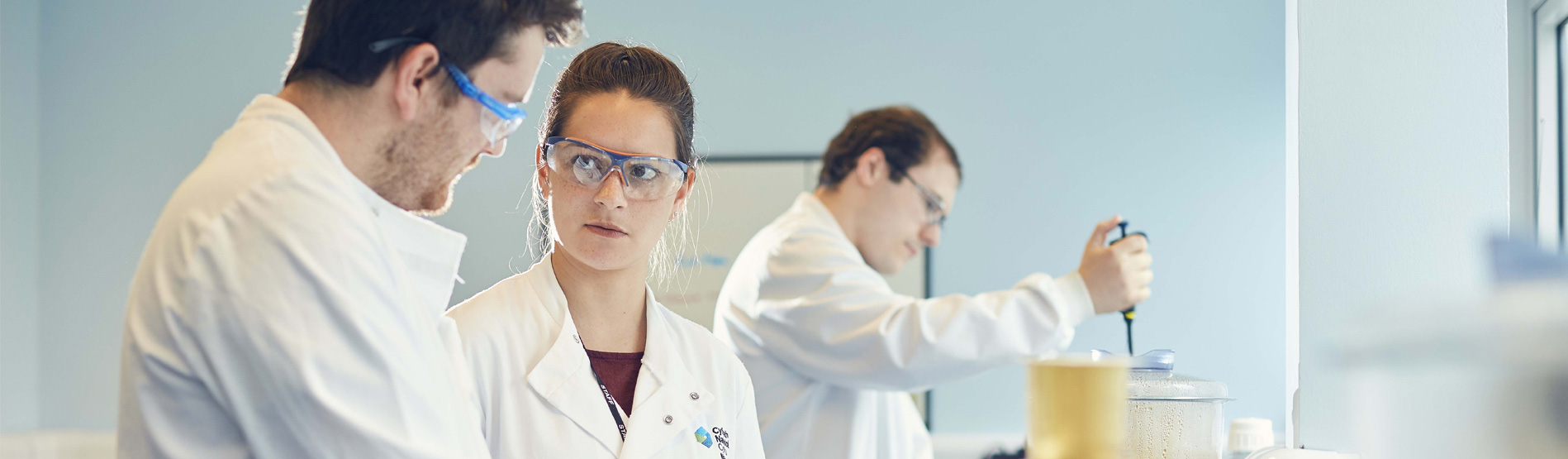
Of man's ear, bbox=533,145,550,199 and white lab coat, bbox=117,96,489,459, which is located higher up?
man's ear, bbox=533,145,550,199

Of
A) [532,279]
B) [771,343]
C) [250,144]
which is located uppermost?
[250,144]

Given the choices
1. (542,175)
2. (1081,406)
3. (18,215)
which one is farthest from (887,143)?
(18,215)

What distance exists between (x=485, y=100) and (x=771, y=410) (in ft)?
3.54

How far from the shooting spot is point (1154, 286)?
10.5ft

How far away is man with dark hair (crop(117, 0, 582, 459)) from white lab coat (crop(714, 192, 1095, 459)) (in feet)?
3.25

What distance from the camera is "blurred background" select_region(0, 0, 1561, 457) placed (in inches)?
125

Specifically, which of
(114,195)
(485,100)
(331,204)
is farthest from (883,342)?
(114,195)

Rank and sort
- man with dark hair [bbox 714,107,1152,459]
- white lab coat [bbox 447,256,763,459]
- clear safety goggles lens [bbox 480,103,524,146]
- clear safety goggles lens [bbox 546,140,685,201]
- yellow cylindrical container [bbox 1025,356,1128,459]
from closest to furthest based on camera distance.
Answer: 1. yellow cylindrical container [bbox 1025,356,1128,459]
2. clear safety goggles lens [bbox 480,103,524,146]
3. white lab coat [bbox 447,256,763,459]
4. clear safety goggles lens [bbox 546,140,685,201]
5. man with dark hair [bbox 714,107,1152,459]

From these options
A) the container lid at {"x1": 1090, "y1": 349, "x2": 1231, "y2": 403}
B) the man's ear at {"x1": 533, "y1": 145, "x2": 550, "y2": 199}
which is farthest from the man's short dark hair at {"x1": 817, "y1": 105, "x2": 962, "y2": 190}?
the container lid at {"x1": 1090, "y1": 349, "x2": 1231, "y2": 403}

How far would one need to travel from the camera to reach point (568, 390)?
121 centimetres

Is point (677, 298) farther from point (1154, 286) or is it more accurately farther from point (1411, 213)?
point (1411, 213)

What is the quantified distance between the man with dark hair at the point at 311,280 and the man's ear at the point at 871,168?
1.29 m

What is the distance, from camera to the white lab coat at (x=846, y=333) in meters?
1.71

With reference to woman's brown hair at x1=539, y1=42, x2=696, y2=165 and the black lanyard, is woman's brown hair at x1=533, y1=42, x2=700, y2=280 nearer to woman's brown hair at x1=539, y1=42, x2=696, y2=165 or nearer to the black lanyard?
woman's brown hair at x1=539, y1=42, x2=696, y2=165
